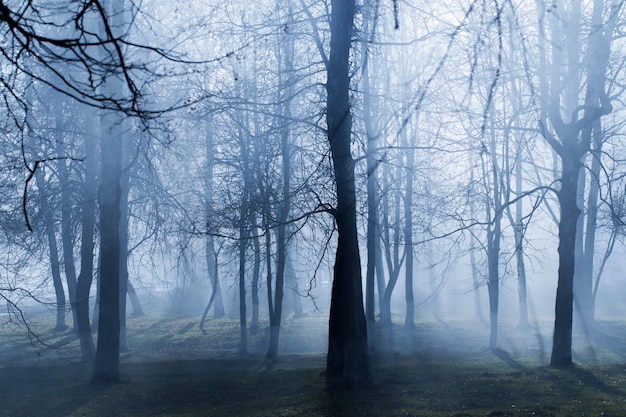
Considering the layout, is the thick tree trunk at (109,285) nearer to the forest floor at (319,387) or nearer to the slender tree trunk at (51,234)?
the forest floor at (319,387)

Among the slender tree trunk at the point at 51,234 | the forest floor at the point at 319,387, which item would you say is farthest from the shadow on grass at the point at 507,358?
the slender tree trunk at the point at 51,234

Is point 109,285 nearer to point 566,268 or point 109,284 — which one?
point 109,284

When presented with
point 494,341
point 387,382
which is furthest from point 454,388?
point 494,341

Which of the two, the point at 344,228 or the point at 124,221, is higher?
the point at 124,221

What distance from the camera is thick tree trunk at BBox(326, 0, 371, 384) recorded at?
10672 mm

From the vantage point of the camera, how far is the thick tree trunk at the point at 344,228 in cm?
1067

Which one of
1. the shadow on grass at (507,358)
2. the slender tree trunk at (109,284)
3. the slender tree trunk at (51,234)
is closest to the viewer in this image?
the slender tree trunk at (109,284)

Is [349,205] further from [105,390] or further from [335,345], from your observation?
[105,390]

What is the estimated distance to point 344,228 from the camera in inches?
423

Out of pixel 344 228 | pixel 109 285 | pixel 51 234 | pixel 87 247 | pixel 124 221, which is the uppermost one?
pixel 124 221

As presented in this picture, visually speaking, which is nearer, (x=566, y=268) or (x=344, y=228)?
(x=344, y=228)

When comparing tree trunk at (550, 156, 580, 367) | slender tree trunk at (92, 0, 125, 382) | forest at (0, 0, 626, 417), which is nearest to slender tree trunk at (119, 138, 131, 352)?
forest at (0, 0, 626, 417)

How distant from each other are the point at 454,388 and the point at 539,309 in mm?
34724

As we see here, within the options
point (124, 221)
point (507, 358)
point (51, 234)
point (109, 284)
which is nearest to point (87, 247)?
point (124, 221)
